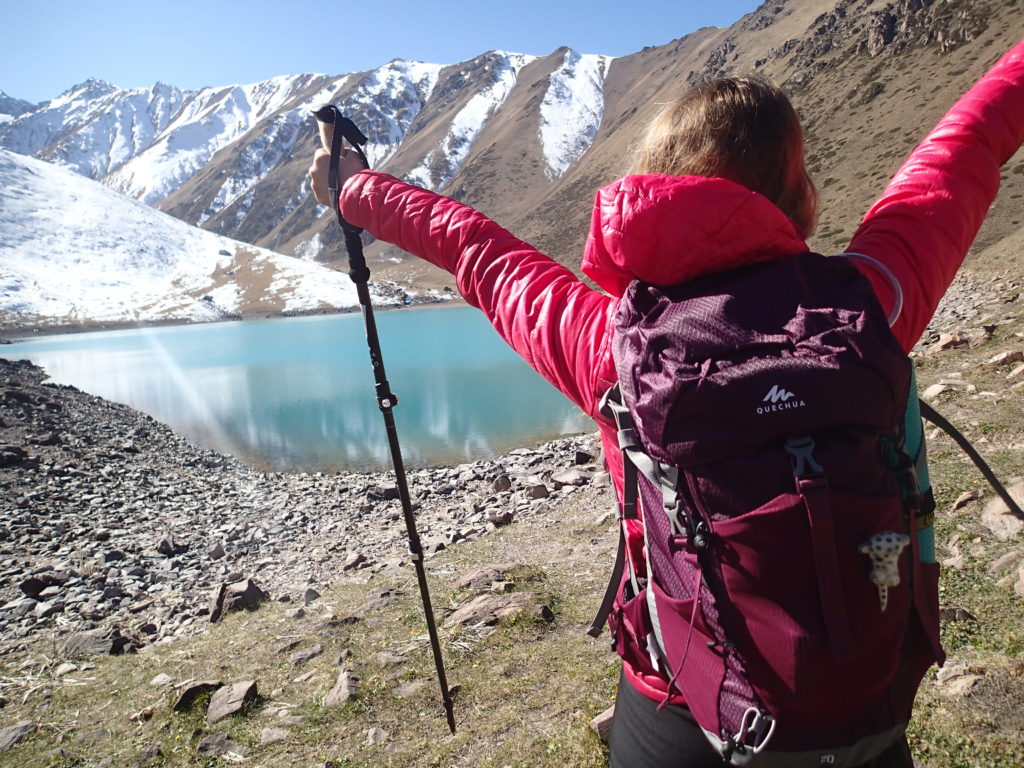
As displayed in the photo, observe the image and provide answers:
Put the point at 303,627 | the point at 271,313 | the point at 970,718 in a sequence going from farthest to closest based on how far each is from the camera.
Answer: the point at 271,313 < the point at 303,627 < the point at 970,718

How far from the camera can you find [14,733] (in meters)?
5.11

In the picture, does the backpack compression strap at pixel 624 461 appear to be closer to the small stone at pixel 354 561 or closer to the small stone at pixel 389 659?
the small stone at pixel 389 659

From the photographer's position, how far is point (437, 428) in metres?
22.9

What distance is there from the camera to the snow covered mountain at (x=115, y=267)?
102 m

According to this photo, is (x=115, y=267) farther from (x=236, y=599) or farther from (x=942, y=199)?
(x=942, y=199)

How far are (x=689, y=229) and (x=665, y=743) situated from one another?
1151 millimetres

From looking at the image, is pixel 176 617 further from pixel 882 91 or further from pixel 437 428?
pixel 882 91

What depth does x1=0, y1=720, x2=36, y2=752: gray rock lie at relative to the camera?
4.97 metres

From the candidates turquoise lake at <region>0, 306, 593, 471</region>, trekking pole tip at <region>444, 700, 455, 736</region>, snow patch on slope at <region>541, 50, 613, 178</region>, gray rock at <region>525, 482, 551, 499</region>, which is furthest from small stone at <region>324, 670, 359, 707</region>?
snow patch on slope at <region>541, 50, 613, 178</region>

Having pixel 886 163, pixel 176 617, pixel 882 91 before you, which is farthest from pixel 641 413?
pixel 882 91

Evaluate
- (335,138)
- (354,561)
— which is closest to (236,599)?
(354,561)

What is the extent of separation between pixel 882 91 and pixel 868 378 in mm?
90463

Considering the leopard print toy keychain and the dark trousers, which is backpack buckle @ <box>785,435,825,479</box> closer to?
the leopard print toy keychain

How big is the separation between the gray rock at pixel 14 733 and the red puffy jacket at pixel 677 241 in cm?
565
